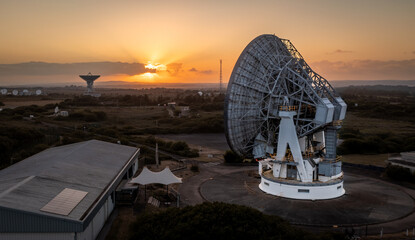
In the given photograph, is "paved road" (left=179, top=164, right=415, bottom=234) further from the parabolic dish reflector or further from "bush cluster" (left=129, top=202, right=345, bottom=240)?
"bush cluster" (left=129, top=202, right=345, bottom=240)

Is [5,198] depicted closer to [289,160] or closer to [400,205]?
[289,160]

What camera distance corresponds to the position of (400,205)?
3428 cm

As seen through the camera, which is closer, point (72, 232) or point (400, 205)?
point (72, 232)

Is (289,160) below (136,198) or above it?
above

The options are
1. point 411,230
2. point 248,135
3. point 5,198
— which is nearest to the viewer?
point 5,198

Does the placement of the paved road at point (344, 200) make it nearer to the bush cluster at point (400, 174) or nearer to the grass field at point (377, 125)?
the bush cluster at point (400, 174)

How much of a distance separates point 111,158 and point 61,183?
13341mm

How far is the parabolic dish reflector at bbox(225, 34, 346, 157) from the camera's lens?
36.6 metres

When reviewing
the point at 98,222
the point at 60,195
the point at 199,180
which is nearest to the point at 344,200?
the point at 199,180

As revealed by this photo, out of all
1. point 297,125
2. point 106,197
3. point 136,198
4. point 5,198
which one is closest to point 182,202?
point 136,198

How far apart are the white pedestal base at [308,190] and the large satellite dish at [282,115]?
0.33ft

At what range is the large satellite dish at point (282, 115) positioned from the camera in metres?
36.2

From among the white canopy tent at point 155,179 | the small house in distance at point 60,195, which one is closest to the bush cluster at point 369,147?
the white canopy tent at point 155,179

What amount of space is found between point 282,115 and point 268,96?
3335 mm
